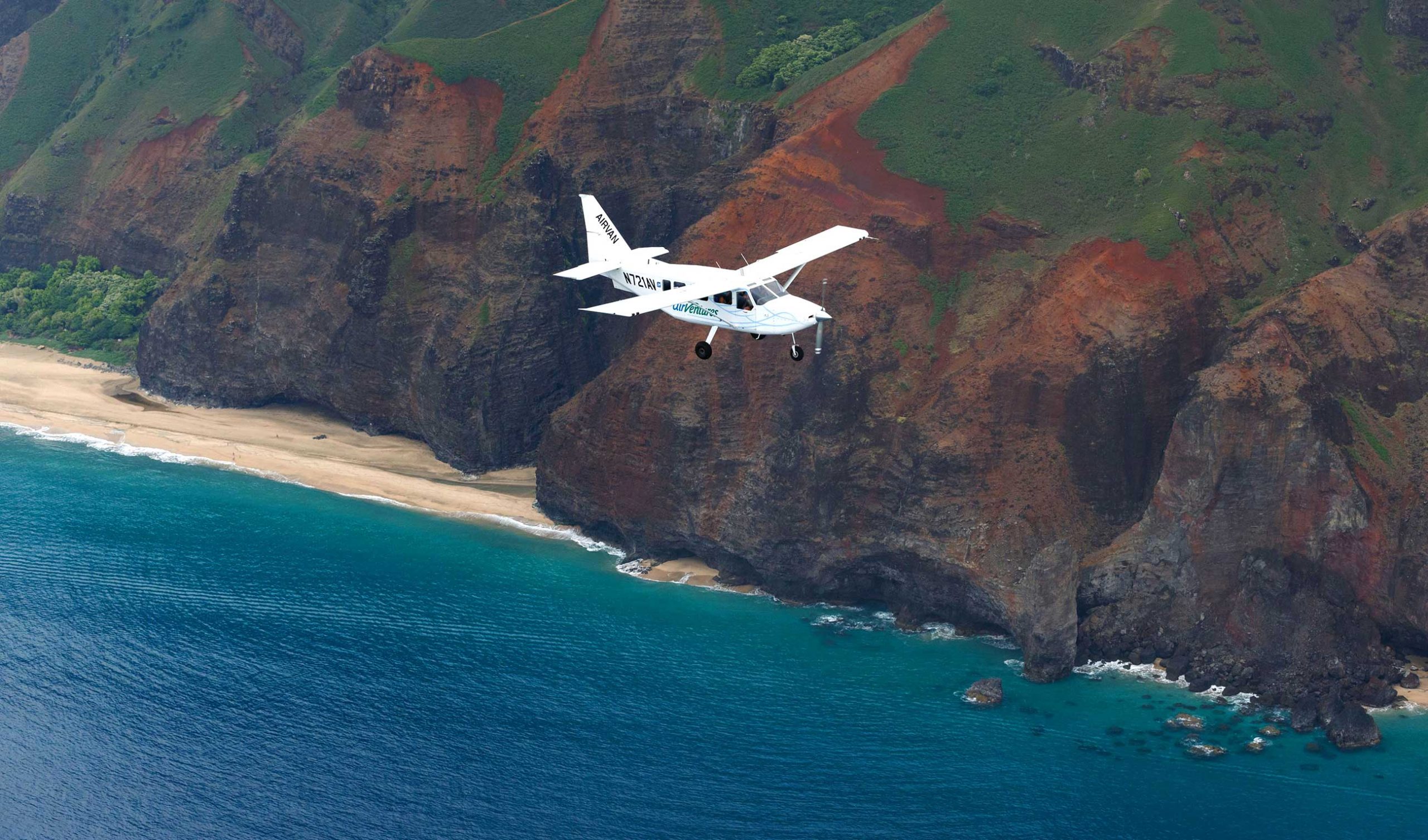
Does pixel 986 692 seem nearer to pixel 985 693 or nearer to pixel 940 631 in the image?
pixel 985 693

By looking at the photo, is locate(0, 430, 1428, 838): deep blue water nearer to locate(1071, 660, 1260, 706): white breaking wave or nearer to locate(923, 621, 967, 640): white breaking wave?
locate(1071, 660, 1260, 706): white breaking wave

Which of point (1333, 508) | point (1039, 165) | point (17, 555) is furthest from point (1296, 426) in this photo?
point (17, 555)

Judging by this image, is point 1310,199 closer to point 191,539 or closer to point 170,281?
point 191,539

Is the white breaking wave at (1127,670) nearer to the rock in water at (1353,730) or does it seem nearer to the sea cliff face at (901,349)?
the sea cliff face at (901,349)

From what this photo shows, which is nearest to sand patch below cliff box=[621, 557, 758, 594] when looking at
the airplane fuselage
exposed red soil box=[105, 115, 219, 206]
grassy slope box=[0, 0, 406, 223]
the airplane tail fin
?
the airplane tail fin

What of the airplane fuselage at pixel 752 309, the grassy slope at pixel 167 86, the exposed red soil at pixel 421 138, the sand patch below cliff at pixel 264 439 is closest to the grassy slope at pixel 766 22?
the exposed red soil at pixel 421 138

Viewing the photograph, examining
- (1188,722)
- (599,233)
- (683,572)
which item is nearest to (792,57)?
(599,233)

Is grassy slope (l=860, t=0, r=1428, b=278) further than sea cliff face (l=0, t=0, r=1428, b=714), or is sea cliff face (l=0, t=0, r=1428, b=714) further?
grassy slope (l=860, t=0, r=1428, b=278)
